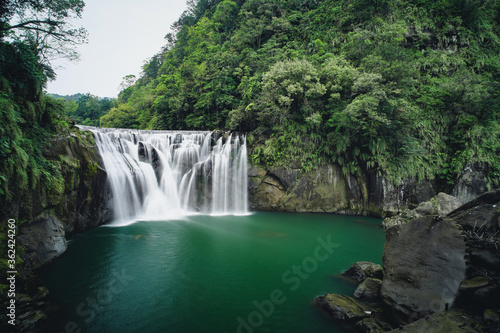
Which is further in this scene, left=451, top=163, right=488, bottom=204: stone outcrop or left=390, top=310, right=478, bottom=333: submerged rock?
left=451, top=163, right=488, bottom=204: stone outcrop

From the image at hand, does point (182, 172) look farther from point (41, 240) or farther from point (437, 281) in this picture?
point (437, 281)

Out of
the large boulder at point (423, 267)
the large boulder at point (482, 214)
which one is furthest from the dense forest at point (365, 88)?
the large boulder at point (423, 267)

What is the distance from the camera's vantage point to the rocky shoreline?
4.12 meters

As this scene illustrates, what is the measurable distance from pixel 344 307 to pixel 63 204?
36.0 feet

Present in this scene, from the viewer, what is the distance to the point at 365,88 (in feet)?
49.0

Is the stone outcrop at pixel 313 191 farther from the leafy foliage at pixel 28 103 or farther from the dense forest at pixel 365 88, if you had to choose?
the leafy foliage at pixel 28 103

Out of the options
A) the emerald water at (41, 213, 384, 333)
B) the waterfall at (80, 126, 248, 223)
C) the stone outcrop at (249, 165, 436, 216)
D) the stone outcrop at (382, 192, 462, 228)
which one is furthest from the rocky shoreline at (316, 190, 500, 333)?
the waterfall at (80, 126, 248, 223)

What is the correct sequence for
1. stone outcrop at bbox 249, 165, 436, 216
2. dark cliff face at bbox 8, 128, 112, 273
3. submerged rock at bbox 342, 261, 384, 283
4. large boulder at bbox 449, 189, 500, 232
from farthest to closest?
stone outcrop at bbox 249, 165, 436, 216 → dark cliff face at bbox 8, 128, 112, 273 → submerged rock at bbox 342, 261, 384, 283 → large boulder at bbox 449, 189, 500, 232

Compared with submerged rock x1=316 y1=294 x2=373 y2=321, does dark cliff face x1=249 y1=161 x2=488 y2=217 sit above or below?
above

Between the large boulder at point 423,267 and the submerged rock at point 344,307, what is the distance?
2.07 ft

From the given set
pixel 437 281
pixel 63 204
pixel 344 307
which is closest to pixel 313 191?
pixel 344 307

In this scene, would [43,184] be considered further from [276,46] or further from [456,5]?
[456,5]

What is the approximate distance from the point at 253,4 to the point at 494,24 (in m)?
23.0

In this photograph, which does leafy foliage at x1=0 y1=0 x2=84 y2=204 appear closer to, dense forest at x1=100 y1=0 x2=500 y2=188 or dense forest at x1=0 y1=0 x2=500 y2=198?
dense forest at x1=0 y1=0 x2=500 y2=198
